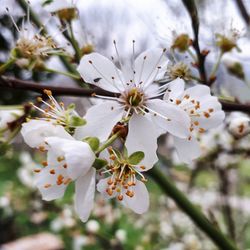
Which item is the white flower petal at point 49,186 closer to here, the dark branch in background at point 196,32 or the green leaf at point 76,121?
the green leaf at point 76,121

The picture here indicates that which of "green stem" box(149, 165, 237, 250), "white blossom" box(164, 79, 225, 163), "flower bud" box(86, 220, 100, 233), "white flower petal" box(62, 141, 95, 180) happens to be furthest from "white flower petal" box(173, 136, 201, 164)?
"flower bud" box(86, 220, 100, 233)

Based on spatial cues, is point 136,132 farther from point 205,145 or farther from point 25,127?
point 205,145

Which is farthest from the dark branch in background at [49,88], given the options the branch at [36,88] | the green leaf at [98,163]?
the green leaf at [98,163]

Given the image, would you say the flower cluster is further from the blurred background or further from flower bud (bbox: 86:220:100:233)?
flower bud (bbox: 86:220:100:233)

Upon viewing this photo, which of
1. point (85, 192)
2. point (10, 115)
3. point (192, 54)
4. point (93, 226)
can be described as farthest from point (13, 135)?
point (93, 226)

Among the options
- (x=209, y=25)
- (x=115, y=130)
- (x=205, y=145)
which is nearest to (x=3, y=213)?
(x=205, y=145)
